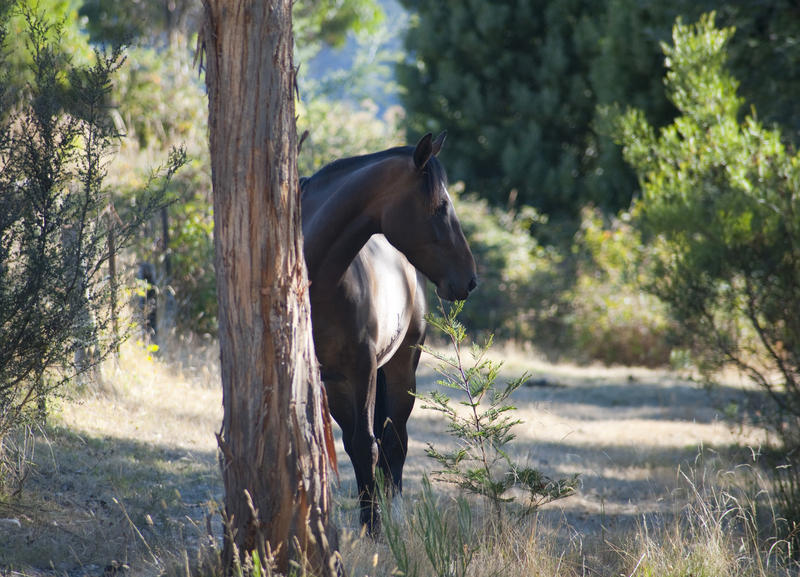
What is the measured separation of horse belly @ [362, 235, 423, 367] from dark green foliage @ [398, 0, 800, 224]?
9.06 meters

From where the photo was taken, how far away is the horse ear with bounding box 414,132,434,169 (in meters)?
4.25

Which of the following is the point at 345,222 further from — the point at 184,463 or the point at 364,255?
the point at 184,463

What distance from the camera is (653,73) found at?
42.5 ft

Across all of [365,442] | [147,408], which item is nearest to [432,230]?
[365,442]

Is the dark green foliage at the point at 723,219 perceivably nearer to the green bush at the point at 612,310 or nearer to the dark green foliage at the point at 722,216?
the dark green foliage at the point at 722,216

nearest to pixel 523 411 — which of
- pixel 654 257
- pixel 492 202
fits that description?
pixel 654 257

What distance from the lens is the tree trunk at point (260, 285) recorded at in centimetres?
318

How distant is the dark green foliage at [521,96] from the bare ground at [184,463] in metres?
5.71

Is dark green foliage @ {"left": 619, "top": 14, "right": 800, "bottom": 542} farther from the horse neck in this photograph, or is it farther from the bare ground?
the horse neck

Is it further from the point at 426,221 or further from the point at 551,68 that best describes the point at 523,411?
the point at 551,68

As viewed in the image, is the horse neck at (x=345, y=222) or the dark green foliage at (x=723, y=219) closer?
the horse neck at (x=345, y=222)

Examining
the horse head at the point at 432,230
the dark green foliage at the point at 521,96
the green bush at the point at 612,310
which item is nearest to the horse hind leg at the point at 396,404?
the horse head at the point at 432,230

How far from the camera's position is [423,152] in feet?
14.1

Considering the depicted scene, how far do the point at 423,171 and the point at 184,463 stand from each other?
305cm
